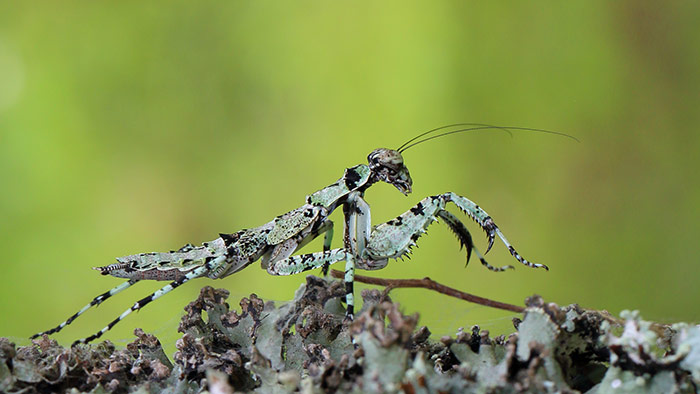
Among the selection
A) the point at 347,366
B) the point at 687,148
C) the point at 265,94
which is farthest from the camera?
the point at 265,94

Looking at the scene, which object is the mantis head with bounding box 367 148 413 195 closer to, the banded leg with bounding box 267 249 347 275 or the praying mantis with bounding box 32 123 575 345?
the praying mantis with bounding box 32 123 575 345

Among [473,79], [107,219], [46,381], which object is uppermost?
[473,79]

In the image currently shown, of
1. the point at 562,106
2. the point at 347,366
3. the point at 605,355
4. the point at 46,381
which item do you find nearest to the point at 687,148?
the point at 562,106

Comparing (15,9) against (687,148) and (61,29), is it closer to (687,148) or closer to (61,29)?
(61,29)

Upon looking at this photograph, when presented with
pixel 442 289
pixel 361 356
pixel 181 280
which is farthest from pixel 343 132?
pixel 361 356

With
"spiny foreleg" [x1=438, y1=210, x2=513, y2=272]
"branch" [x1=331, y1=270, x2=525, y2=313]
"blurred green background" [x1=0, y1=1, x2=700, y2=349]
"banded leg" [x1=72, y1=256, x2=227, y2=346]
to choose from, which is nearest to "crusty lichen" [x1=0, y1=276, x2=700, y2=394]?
"branch" [x1=331, y1=270, x2=525, y2=313]

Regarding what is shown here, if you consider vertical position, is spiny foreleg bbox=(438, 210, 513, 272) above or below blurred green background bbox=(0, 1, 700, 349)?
below

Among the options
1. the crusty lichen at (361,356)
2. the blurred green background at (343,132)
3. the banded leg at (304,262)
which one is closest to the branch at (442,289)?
the crusty lichen at (361,356)

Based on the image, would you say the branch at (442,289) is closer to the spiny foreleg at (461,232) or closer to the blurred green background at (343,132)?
the spiny foreleg at (461,232)
